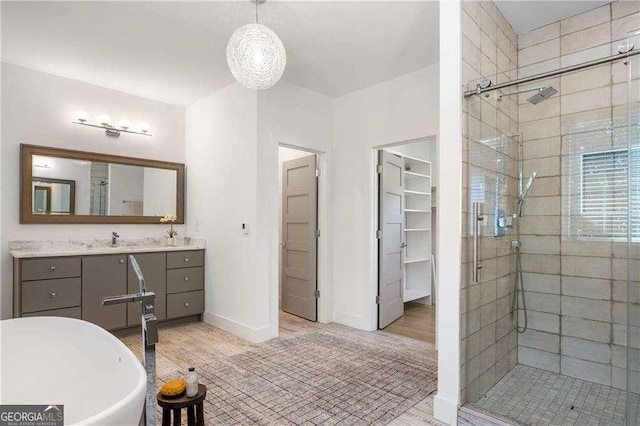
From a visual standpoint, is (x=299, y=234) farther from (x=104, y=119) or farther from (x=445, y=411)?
(x=445, y=411)

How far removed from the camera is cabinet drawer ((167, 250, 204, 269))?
12.9 ft

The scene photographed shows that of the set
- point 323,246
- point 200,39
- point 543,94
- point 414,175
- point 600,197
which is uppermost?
point 200,39

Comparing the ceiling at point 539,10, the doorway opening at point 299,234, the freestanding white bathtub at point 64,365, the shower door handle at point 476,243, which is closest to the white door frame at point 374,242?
the doorway opening at point 299,234

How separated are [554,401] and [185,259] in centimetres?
366

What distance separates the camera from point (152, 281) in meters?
3.77

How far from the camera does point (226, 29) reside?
2768mm

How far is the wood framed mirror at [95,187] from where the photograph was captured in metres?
3.49

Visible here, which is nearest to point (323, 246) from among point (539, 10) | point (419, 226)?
point (419, 226)

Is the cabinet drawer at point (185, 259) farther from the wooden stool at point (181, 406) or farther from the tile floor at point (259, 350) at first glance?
the wooden stool at point (181, 406)

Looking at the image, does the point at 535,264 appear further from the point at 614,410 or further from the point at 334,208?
the point at 334,208

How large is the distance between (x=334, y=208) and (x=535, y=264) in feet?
7.22

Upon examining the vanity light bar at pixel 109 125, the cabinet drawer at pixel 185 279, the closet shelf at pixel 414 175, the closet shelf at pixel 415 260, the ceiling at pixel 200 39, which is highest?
the ceiling at pixel 200 39

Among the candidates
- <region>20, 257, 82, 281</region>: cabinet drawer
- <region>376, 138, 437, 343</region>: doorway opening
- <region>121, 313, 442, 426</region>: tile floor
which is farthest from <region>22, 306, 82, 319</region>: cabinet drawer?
<region>376, 138, 437, 343</region>: doorway opening

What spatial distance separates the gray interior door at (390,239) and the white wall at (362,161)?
12 centimetres
